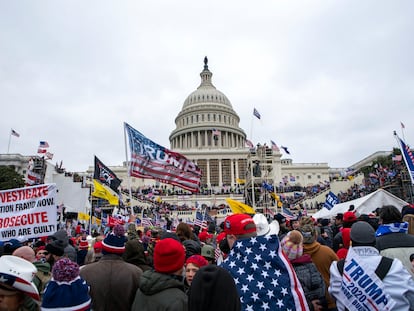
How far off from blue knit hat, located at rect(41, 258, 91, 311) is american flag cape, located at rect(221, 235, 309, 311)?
4.56ft

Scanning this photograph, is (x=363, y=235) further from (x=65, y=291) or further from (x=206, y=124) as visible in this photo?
(x=206, y=124)

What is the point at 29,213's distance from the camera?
6621 millimetres

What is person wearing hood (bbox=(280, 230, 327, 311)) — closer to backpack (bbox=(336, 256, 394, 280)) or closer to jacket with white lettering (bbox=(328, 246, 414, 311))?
jacket with white lettering (bbox=(328, 246, 414, 311))

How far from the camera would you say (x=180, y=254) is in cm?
325

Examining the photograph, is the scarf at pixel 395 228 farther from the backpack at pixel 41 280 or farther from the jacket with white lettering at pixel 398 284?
the backpack at pixel 41 280

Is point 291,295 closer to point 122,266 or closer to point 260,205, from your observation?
point 122,266

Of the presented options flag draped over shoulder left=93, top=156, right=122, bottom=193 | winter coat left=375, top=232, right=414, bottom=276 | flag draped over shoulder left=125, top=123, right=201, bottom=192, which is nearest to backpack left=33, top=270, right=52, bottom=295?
winter coat left=375, top=232, right=414, bottom=276

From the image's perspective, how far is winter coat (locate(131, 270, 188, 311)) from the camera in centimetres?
287

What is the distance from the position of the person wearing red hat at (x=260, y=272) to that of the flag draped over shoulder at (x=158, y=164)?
9.44 m

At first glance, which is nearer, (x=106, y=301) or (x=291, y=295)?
(x=291, y=295)

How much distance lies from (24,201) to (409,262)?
21.6 ft

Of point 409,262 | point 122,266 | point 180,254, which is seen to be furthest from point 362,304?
point 122,266

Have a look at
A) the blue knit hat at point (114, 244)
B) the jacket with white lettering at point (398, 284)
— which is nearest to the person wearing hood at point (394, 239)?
the jacket with white lettering at point (398, 284)

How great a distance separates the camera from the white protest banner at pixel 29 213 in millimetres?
6500
